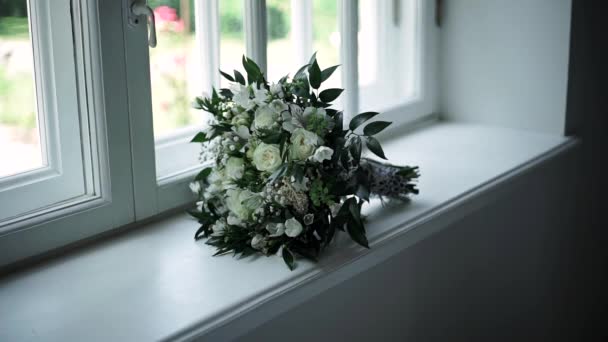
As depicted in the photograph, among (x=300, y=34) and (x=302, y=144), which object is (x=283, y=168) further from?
(x=300, y=34)

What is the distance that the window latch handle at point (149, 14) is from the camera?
123 centimetres

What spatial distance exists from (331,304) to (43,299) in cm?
46

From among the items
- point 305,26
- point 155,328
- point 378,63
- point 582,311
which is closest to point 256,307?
point 155,328

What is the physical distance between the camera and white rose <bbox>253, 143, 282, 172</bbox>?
1157 mm

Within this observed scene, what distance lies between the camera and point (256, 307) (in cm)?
108

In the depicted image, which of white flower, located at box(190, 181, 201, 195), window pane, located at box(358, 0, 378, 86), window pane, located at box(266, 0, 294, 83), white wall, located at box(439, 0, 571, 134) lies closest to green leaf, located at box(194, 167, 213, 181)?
white flower, located at box(190, 181, 201, 195)

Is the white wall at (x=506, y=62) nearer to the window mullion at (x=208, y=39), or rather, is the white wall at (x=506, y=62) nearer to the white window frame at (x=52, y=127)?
the window mullion at (x=208, y=39)

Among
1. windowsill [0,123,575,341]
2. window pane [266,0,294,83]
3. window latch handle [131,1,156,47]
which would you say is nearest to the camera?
windowsill [0,123,575,341]

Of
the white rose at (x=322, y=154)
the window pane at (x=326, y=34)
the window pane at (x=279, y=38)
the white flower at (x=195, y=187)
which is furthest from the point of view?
the window pane at (x=326, y=34)

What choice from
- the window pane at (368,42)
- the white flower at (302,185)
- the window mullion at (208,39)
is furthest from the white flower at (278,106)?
the window pane at (368,42)

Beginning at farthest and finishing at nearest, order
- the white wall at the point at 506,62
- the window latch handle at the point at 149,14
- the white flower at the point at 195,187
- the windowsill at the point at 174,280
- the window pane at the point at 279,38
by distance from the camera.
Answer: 1. the white wall at the point at 506,62
2. the window pane at the point at 279,38
3. the white flower at the point at 195,187
4. the window latch handle at the point at 149,14
5. the windowsill at the point at 174,280

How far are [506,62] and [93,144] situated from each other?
A: 1199 millimetres

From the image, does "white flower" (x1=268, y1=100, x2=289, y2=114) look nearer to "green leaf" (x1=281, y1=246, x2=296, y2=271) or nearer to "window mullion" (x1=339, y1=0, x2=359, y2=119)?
"green leaf" (x1=281, y1=246, x2=296, y2=271)

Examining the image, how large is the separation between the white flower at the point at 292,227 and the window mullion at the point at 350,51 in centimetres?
64
